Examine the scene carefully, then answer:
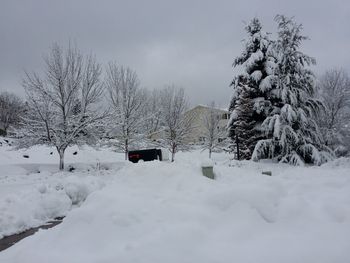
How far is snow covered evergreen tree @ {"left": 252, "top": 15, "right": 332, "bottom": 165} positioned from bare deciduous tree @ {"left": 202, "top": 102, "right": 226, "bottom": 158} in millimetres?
19861

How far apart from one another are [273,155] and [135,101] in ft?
45.7

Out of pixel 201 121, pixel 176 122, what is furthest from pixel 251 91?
pixel 201 121

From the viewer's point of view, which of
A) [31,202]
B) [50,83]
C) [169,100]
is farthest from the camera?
[169,100]

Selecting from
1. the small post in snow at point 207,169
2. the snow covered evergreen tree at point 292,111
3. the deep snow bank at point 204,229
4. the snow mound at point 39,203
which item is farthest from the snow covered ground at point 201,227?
the snow covered evergreen tree at point 292,111

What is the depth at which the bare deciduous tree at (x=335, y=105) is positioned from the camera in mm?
29453

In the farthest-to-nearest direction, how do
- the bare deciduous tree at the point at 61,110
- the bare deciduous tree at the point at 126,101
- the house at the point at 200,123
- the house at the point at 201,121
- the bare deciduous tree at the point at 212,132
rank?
the house at the point at 201,121 → the house at the point at 200,123 → the bare deciduous tree at the point at 212,132 → the bare deciduous tree at the point at 126,101 → the bare deciduous tree at the point at 61,110

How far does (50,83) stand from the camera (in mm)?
18969

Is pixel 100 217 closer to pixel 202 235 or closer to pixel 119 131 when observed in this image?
pixel 202 235

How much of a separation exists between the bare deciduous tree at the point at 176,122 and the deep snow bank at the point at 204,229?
1079 inches

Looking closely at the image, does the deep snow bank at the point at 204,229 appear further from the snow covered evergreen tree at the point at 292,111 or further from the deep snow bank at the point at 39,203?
the snow covered evergreen tree at the point at 292,111

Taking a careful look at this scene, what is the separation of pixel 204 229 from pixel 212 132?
36.7 metres

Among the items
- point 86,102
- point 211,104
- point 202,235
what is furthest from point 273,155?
point 211,104

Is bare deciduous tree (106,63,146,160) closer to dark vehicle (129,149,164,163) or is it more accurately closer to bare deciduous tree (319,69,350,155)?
dark vehicle (129,149,164,163)

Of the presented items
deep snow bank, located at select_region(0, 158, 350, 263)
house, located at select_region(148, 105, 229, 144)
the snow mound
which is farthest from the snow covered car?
house, located at select_region(148, 105, 229, 144)
